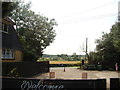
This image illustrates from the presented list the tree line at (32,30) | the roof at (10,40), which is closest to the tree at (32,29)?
the tree line at (32,30)

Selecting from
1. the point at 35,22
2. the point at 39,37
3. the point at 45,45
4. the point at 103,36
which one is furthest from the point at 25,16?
the point at 103,36

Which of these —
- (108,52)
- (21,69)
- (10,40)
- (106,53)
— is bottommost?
(21,69)

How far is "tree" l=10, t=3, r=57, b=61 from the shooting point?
99.4 ft

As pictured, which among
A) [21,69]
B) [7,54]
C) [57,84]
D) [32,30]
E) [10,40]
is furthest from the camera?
[32,30]

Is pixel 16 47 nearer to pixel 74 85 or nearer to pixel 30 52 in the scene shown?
pixel 30 52

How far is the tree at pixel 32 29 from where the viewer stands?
3030 cm

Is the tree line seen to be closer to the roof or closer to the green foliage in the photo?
the roof

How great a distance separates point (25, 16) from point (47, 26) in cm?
483

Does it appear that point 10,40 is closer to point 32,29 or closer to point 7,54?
point 7,54

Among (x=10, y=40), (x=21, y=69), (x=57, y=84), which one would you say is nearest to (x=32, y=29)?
(x=10, y=40)

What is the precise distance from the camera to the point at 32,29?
31359mm

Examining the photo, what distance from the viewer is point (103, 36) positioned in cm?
3525

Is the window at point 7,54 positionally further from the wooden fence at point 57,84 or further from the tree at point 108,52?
the tree at point 108,52

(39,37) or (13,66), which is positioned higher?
(39,37)
